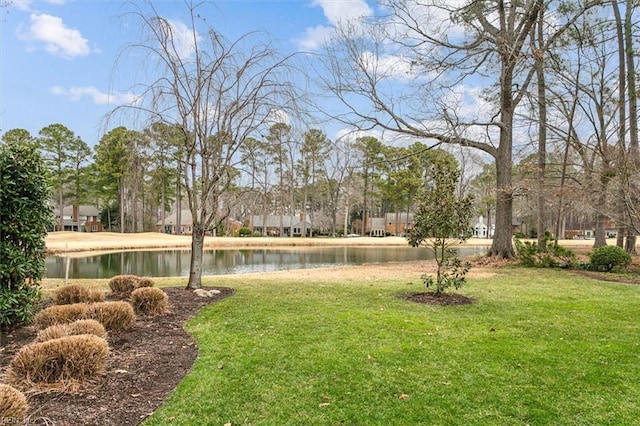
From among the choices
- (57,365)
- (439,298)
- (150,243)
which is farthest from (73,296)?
(150,243)

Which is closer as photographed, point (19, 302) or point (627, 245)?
point (19, 302)

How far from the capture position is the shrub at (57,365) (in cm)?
289

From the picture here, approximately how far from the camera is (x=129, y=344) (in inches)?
157

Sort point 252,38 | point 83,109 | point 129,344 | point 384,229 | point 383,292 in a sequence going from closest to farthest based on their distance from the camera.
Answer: point 129,344, point 83,109, point 252,38, point 383,292, point 384,229

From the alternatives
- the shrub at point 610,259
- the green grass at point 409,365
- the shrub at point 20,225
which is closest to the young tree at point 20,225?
the shrub at point 20,225

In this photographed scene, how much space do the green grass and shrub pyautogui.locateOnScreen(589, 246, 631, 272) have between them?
5.43m

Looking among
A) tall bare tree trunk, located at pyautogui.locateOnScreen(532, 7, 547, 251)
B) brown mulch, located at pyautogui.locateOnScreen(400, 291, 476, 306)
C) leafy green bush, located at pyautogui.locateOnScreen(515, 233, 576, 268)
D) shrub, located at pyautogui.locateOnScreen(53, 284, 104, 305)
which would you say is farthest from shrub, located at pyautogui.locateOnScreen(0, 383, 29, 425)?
tall bare tree trunk, located at pyautogui.locateOnScreen(532, 7, 547, 251)

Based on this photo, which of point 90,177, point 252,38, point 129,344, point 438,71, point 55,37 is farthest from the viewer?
point 90,177

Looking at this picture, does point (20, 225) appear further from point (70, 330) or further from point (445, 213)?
point (445, 213)

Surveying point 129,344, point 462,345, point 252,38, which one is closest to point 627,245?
point 462,345

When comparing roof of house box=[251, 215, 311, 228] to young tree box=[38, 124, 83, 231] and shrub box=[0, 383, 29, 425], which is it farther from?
shrub box=[0, 383, 29, 425]

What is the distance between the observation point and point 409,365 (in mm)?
3584

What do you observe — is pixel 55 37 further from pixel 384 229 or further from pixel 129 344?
pixel 384 229

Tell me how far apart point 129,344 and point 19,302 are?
133 centimetres
